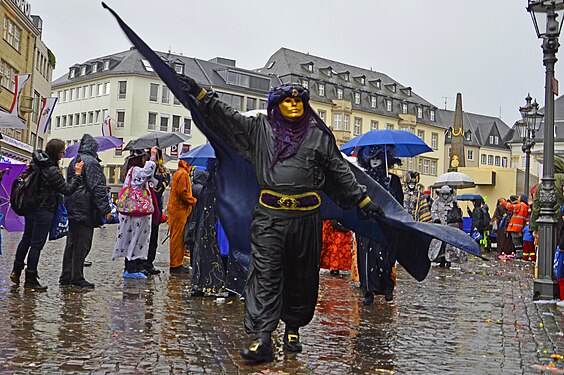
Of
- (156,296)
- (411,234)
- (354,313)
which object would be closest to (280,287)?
(411,234)

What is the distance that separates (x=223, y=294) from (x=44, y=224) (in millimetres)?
2434

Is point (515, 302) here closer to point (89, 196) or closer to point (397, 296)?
point (397, 296)

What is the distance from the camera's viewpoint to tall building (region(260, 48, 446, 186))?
257 ft

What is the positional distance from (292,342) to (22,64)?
41046mm

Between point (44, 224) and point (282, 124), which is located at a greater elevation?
point (282, 124)

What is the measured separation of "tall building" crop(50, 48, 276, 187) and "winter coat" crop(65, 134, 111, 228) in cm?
5739

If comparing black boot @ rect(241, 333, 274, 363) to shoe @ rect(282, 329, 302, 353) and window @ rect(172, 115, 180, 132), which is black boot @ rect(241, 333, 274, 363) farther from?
window @ rect(172, 115, 180, 132)

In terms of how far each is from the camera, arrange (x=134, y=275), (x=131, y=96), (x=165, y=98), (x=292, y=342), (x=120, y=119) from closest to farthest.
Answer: (x=292, y=342) → (x=134, y=275) → (x=131, y=96) → (x=120, y=119) → (x=165, y=98)

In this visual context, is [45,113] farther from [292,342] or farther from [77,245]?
[292,342]

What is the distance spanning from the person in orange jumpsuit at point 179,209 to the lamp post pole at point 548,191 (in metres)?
5.31

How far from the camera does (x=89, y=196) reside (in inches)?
360

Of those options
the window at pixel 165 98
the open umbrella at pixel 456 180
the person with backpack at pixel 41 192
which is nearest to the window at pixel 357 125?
the window at pixel 165 98

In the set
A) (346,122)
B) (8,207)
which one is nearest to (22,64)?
(8,207)

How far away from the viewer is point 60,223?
9.27 m
